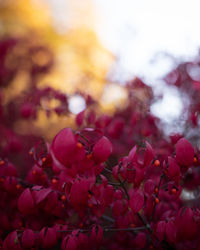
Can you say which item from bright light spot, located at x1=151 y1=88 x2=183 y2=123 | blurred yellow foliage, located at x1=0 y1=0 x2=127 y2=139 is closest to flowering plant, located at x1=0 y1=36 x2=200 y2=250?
bright light spot, located at x1=151 y1=88 x2=183 y2=123

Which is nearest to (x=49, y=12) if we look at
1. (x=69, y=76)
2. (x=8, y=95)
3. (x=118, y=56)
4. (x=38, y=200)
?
(x=69, y=76)

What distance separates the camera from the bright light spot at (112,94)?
303cm

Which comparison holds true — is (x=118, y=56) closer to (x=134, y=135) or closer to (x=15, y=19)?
(x=134, y=135)

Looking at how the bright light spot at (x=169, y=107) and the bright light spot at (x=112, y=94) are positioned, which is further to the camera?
the bright light spot at (x=112, y=94)

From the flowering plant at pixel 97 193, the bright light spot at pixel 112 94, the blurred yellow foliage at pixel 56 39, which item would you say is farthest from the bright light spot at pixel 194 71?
the blurred yellow foliage at pixel 56 39

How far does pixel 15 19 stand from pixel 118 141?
427 cm

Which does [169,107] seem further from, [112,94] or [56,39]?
[56,39]

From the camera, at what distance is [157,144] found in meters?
1.98

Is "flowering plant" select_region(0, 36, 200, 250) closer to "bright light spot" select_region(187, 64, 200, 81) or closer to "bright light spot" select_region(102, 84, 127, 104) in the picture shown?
"bright light spot" select_region(187, 64, 200, 81)

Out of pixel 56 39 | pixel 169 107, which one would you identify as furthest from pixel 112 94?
pixel 56 39

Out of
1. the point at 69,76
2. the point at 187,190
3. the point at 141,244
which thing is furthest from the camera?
the point at 69,76

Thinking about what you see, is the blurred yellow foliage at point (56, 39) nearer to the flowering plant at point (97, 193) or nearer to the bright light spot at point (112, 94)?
the bright light spot at point (112, 94)

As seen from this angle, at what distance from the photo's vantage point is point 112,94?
3266mm

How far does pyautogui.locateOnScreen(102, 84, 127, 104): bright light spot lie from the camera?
3.03 meters
